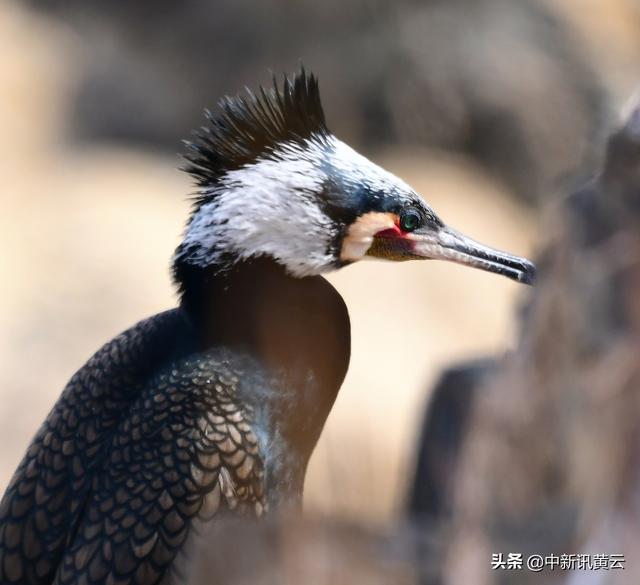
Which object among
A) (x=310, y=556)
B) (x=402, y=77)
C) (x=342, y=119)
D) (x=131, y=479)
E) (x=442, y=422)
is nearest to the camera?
(x=310, y=556)

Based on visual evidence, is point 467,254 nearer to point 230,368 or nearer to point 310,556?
point 230,368

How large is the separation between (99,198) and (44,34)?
3624mm

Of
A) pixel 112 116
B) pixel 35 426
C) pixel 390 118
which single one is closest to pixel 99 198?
pixel 112 116

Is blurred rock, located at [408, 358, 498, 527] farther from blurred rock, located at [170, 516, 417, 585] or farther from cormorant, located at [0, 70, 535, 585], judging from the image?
blurred rock, located at [170, 516, 417, 585]

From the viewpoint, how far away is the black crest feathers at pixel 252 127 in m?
3.23

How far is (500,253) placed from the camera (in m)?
3.43

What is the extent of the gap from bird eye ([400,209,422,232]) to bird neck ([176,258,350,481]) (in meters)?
0.28

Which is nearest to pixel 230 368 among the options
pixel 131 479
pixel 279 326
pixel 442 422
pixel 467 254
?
pixel 279 326

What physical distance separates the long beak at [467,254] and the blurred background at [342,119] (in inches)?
217

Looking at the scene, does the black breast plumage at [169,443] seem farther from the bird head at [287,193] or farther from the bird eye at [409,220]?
the bird eye at [409,220]

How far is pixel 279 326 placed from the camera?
3293mm

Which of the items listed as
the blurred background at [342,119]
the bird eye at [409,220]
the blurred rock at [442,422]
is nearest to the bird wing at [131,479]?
the bird eye at [409,220]

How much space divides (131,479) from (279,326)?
23.1 inches

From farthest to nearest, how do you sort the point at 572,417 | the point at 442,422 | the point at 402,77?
the point at 402,77
the point at 442,422
the point at 572,417
